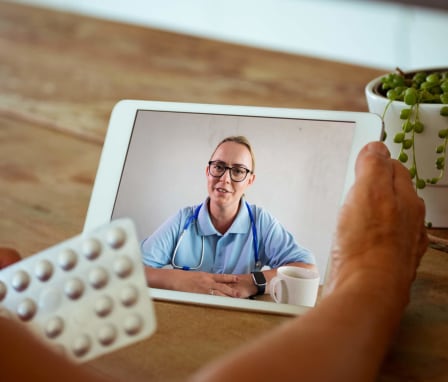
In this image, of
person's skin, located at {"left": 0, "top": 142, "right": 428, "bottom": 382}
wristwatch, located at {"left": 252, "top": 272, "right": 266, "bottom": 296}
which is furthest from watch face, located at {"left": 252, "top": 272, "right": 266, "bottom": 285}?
person's skin, located at {"left": 0, "top": 142, "right": 428, "bottom": 382}

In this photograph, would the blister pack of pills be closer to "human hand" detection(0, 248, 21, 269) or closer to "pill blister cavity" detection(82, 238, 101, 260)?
"pill blister cavity" detection(82, 238, 101, 260)

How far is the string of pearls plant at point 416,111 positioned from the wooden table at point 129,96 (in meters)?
0.11

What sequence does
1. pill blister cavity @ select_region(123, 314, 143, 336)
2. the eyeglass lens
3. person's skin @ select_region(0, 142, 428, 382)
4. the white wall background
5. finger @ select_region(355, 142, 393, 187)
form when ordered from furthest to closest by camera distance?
the white wall background, the eyeglass lens, finger @ select_region(355, 142, 393, 187), pill blister cavity @ select_region(123, 314, 143, 336), person's skin @ select_region(0, 142, 428, 382)

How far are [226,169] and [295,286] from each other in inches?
6.7

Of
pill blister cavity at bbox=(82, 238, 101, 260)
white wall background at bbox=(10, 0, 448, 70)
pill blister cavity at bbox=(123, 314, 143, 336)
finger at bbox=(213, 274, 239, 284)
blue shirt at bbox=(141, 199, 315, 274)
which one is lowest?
pill blister cavity at bbox=(123, 314, 143, 336)

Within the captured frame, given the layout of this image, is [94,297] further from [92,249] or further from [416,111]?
[416,111]

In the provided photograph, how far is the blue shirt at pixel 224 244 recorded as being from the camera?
786 millimetres

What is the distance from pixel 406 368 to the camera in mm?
670

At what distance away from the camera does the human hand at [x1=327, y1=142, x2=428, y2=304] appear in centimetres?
63

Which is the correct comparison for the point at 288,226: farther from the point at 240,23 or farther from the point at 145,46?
the point at 240,23

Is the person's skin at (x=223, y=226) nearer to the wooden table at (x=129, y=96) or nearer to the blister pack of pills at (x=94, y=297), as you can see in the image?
the wooden table at (x=129, y=96)

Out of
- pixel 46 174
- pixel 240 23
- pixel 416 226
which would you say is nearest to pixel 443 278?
pixel 416 226

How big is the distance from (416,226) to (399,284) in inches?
3.4

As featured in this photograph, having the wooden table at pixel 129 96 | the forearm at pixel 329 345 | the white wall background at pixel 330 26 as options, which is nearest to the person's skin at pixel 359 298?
the forearm at pixel 329 345
